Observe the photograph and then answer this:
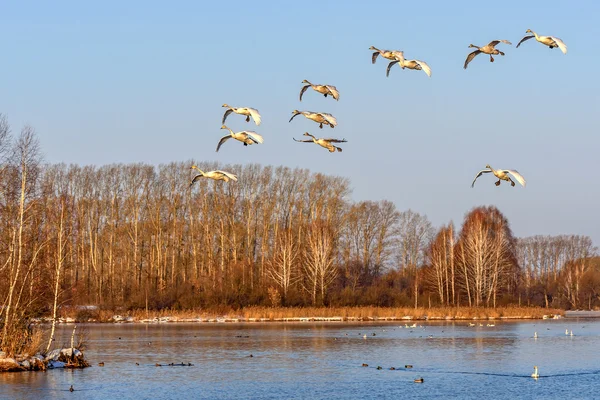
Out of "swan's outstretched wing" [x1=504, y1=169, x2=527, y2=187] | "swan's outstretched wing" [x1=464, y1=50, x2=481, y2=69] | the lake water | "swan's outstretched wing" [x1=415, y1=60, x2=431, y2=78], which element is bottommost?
the lake water

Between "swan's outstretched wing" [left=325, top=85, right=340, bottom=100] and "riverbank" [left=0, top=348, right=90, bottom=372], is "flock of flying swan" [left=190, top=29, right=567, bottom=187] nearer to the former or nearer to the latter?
"swan's outstretched wing" [left=325, top=85, right=340, bottom=100]

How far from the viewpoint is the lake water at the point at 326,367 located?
2617cm

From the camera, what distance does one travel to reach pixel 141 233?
7869cm

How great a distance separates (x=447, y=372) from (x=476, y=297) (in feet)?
145

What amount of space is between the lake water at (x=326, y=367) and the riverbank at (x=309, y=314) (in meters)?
14.9

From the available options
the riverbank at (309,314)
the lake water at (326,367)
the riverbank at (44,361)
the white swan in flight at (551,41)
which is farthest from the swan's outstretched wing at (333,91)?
the riverbank at (309,314)

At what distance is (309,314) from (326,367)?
35.1 metres

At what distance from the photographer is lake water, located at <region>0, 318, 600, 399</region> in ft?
85.9

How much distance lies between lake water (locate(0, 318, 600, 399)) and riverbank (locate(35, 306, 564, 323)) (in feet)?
48.8

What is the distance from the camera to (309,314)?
68.4 metres

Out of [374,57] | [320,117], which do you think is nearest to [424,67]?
[374,57]

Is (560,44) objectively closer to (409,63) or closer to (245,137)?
(409,63)

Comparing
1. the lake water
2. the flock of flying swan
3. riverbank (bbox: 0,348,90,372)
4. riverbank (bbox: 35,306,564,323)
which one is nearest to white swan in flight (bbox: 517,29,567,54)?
the flock of flying swan

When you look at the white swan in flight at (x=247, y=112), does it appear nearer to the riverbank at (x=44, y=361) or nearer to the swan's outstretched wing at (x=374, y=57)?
the swan's outstretched wing at (x=374, y=57)
